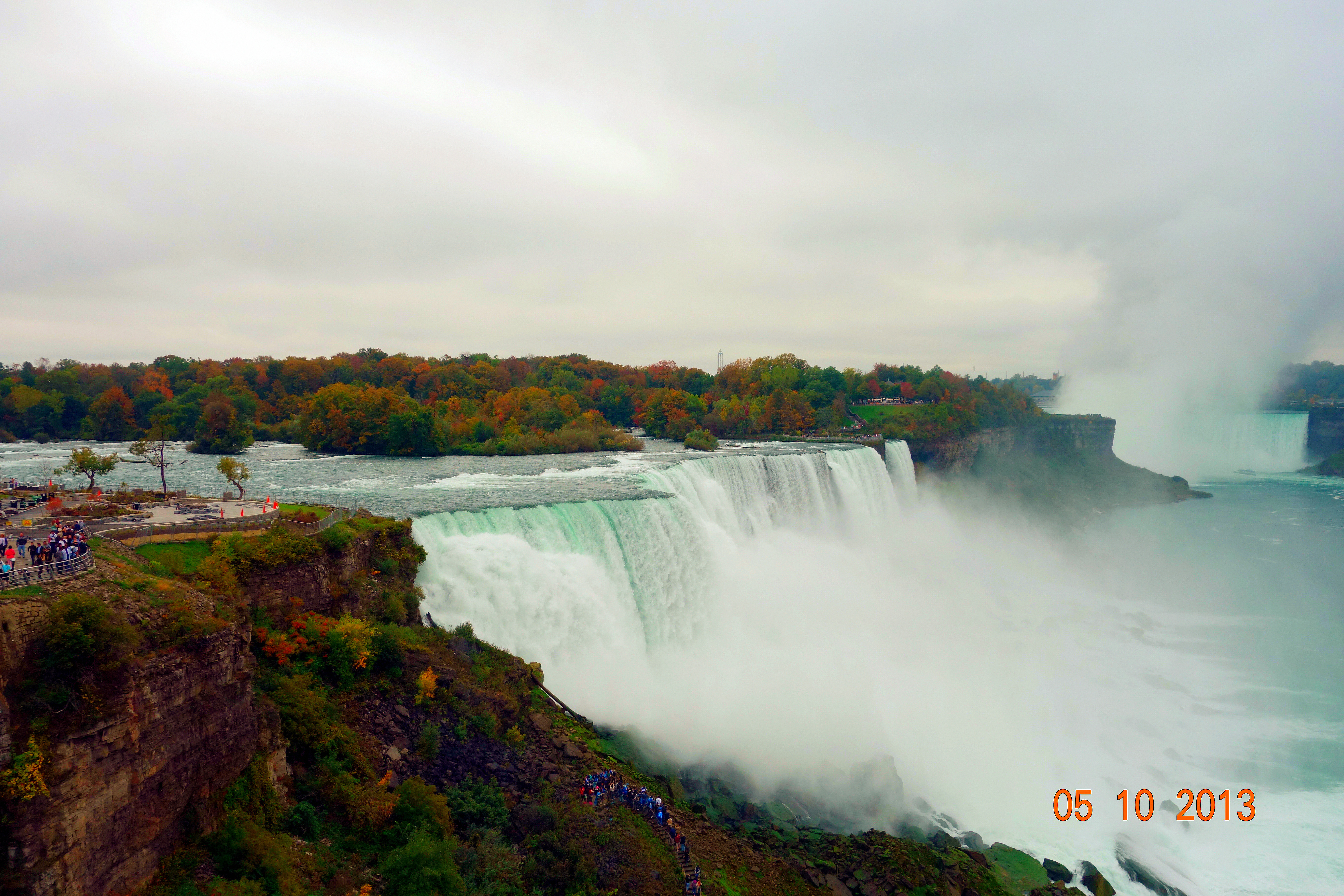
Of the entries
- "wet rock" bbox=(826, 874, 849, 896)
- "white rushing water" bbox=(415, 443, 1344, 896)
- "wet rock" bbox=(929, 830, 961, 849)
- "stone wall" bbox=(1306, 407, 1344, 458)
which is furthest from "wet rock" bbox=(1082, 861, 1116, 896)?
"stone wall" bbox=(1306, 407, 1344, 458)

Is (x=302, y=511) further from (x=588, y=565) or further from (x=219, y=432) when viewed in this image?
(x=219, y=432)

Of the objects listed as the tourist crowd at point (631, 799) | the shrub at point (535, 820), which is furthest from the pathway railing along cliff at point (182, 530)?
the tourist crowd at point (631, 799)

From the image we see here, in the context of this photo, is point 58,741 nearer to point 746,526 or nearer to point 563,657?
point 563,657

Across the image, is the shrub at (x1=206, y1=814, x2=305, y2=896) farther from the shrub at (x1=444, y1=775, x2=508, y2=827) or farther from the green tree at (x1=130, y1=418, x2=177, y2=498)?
the green tree at (x1=130, y1=418, x2=177, y2=498)

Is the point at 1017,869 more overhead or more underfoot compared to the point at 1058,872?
more overhead

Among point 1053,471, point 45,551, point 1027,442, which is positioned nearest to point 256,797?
point 45,551

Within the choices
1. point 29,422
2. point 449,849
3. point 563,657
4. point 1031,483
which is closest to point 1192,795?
point 563,657

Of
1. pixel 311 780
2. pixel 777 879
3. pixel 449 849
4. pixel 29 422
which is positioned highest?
pixel 29 422
